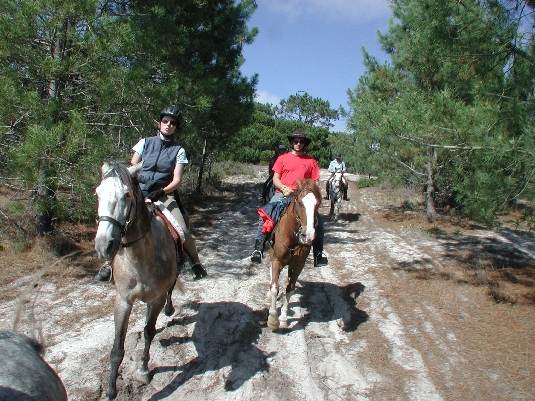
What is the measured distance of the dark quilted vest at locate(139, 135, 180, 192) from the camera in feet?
14.9

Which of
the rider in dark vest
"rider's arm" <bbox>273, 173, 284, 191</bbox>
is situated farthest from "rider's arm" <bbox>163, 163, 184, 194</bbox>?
"rider's arm" <bbox>273, 173, 284, 191</bbox>

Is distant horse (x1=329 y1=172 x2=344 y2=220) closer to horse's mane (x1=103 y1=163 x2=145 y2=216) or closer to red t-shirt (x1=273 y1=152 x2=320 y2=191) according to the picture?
red t-shirt (x1=273 y1=152 x2=320 y2=191)

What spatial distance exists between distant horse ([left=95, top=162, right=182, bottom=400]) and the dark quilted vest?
54cm

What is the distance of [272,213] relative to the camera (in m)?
5.77

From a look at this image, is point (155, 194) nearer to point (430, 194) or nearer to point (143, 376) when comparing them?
point (143, 376)

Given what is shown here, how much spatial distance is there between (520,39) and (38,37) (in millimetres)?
7104

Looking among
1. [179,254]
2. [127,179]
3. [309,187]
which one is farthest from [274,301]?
[127,179]

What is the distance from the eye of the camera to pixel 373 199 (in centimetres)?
1855

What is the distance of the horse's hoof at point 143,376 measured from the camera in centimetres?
386

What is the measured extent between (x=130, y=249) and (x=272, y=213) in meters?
2.64

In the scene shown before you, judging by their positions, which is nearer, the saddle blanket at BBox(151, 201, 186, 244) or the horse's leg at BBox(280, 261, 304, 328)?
the saddle blanket at BBox(151, 201, 186, 244)

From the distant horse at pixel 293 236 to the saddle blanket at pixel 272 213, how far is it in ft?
0.44

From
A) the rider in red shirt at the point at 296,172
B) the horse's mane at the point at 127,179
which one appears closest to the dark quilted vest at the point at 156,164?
the horse's mane at the point at 127,179

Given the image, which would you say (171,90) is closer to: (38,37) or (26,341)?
(38,37)
